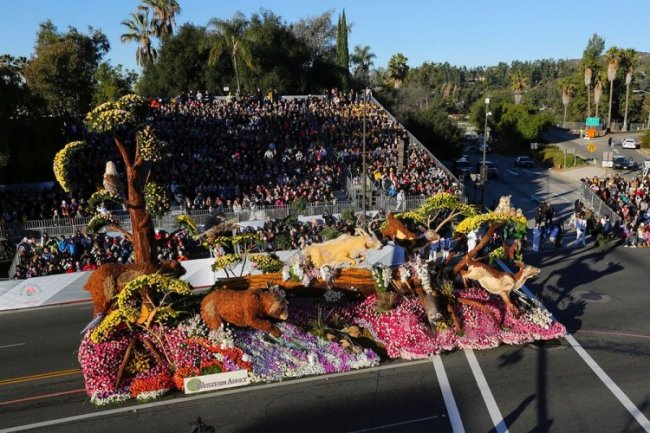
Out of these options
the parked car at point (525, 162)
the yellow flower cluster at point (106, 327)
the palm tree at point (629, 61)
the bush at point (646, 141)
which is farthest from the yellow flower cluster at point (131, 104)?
the palm tree at point (629, 61)

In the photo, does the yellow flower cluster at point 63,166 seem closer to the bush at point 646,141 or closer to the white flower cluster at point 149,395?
the white flower cluster at point 149,395

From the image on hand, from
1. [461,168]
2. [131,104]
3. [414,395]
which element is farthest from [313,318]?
[461,168]

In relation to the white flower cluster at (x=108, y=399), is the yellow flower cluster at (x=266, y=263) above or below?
above

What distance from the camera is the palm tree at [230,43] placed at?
5134 cm

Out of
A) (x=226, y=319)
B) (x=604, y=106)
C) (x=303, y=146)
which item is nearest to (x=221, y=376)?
(x=226, y=319)

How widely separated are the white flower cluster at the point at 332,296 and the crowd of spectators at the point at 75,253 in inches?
339

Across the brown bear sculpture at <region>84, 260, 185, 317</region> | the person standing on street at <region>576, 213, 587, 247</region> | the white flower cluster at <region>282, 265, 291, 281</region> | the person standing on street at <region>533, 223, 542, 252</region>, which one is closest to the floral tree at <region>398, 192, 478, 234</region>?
the white flower cluster at <region>282, 265, 291, 281</region>

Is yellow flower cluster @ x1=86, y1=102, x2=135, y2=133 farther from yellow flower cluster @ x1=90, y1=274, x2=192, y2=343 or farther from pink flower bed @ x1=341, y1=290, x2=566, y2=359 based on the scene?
pink flower bed @ x1=341, y1=290, x2=566, y2=359

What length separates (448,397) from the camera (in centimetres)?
1327

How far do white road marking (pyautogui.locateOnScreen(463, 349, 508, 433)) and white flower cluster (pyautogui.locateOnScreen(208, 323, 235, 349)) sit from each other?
665 centimetres

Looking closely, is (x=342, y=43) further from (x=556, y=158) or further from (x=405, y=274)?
(x=405, y=274)

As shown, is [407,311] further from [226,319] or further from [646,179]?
[646,179]

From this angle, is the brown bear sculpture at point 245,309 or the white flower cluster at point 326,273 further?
the white flower cluster at point 326,273

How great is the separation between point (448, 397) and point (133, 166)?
10505mm
